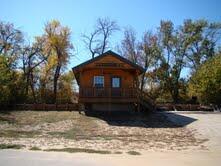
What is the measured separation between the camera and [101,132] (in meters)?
27.9

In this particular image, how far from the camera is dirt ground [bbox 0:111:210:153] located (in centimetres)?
2236

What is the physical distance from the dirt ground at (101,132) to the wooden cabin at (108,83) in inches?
76.5

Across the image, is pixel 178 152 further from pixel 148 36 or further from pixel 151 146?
pixel 148 36

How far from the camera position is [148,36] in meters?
66.2

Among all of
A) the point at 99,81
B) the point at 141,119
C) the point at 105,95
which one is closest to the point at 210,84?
the point at 99,81

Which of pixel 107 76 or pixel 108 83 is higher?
pixel 107 76

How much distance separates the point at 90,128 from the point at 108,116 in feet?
21.2

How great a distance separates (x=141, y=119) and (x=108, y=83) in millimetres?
6712

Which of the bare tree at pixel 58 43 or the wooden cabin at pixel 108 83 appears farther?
the bare tree at pixel 58 43

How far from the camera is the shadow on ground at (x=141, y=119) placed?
3184cm

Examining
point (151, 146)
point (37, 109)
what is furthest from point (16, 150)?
point (37, 109)

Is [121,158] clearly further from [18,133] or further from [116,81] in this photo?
[116,81]

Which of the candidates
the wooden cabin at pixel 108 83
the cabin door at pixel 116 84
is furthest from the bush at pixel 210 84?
the cabin door at pixel 116 84

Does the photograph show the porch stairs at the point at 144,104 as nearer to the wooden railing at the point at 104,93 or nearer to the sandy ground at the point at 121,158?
the wooden railing at the point at 104,93
